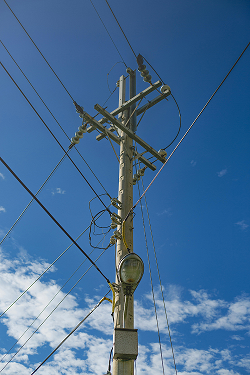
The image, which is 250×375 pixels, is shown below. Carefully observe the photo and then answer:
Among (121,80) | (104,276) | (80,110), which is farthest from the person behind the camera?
(121,80)

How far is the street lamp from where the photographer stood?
3773 mm

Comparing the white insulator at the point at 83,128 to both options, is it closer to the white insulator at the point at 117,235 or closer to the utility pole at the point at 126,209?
the utility pole at the point at 126,209

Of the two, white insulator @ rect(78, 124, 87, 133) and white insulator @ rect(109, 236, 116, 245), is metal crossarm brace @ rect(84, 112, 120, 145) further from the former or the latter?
white insulator @ rect(109, 236, 116, 245)

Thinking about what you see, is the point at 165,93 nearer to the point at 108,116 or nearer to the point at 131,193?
the point at 108,116

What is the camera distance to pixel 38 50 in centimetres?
603

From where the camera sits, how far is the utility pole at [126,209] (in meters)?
3.86

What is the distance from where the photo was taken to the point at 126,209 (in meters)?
6.04

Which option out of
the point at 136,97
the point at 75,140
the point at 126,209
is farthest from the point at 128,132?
the point at 126,209

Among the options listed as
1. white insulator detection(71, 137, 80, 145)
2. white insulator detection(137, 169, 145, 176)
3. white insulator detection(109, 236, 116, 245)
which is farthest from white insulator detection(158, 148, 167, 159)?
white insulator detection(109, 236, 116, 245)

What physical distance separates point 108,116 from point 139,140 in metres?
0.96

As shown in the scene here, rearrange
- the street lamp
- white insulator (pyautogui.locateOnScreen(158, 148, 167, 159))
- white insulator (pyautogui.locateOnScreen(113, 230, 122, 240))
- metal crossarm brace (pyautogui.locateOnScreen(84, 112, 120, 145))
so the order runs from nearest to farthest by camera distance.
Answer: the street lamp → white insulator (pyautogui.locateOnScreen(113, 230, 122, 240)) → metal crossarm brace (pyautogui.locateOnScreen(84, 112, 120, 145)) → white insulator (pyautogui.locateOnScreen(158, 148, 167, 159))

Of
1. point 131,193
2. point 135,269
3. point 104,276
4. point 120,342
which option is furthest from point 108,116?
point 120,342

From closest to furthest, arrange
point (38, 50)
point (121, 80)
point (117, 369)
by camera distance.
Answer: point (117, 369) < point (38, 50) < point (121, 80)

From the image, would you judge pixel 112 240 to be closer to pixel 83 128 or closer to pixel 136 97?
pixel 83 128
